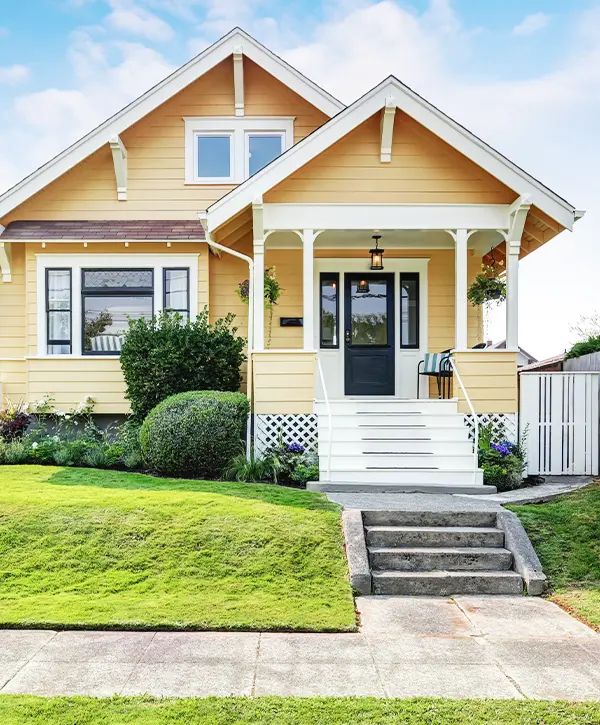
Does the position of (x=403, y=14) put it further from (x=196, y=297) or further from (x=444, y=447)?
(x=444, y=447)

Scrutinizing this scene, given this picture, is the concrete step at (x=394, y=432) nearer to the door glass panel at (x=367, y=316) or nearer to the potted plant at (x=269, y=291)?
the potted plant at (x=269, y=291)

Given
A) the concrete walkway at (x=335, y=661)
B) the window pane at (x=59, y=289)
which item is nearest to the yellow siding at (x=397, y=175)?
the window pane at (x=59, y=289)

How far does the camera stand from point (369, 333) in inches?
479

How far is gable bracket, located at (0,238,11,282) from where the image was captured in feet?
38.2

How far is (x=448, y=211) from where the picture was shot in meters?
10.2

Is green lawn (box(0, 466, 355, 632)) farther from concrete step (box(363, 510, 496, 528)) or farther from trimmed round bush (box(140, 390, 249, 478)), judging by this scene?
trimmed round bush (box(140, 390, 249, 478))

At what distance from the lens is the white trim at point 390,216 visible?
33.0 ft

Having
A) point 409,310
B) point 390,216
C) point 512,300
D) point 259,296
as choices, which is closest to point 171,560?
point 259,296

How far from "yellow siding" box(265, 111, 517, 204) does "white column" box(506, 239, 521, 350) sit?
877 mm

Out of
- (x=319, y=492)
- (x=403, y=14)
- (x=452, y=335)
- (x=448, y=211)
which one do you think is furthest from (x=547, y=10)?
(x=319, y=492)

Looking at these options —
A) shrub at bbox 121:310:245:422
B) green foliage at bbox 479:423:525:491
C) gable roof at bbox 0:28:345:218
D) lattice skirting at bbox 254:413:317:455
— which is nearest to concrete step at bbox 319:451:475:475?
green foliage at bbox 479:423:525:491

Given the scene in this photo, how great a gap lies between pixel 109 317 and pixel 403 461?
596 centimetres

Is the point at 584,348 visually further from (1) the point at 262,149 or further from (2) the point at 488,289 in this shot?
(1) the point at 262,149

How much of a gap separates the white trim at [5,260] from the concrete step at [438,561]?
29.1 feet
